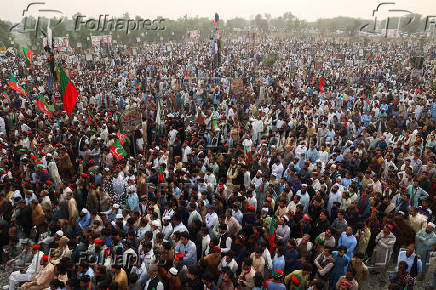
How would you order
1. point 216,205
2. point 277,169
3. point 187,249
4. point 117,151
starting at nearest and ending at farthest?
point 187,249 → point 216,205 → point 277,169 → point 117,151

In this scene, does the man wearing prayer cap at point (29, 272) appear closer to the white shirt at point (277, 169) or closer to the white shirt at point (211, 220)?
the white shirt at point (211, 220)

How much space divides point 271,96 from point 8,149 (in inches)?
450

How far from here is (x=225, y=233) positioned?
203 inches

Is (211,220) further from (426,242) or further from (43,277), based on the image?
(426,242)

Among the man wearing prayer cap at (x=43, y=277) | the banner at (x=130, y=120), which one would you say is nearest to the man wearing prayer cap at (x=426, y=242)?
the man wearing prayer cap at (x=43, y=277)

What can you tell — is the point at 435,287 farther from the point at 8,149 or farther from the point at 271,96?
the point at 271,96

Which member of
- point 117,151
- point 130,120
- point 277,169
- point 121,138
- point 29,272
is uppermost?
point 130,120

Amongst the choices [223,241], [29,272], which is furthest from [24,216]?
[223,241]

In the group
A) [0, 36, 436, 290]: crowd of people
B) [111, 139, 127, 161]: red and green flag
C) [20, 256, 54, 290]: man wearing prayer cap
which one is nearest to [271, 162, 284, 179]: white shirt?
[0, 36, 436, 290]: crowd of people

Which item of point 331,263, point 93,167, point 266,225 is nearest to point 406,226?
point 331,263

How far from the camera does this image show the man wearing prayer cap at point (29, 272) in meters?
4.91

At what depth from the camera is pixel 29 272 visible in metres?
4.92

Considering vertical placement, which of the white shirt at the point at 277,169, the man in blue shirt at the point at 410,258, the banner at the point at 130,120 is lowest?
the man in blue shirt at the point at 410,258

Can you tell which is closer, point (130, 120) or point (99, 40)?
point (130, 120)
